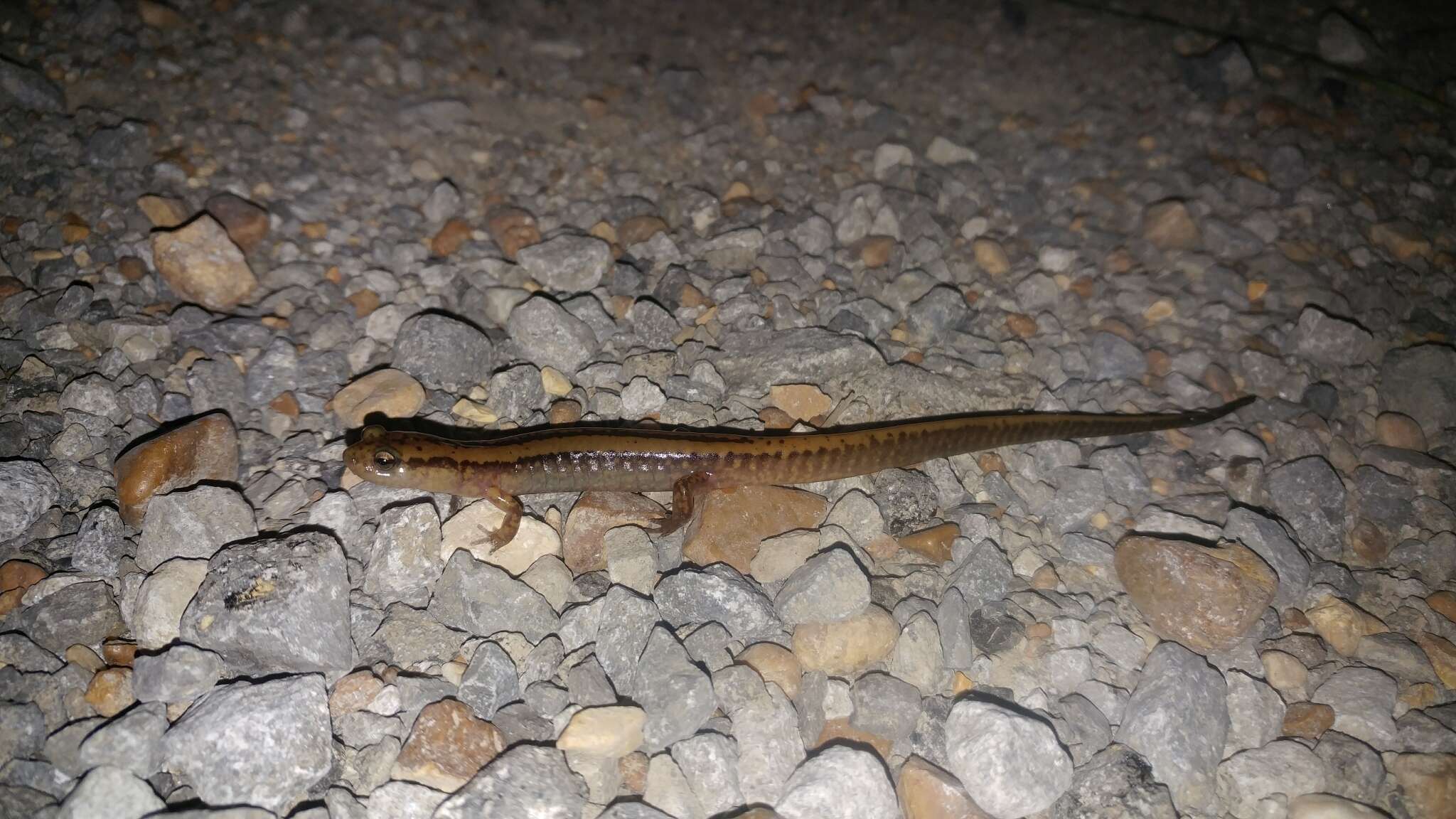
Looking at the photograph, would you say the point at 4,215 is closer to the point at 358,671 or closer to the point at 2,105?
the point at 2,105

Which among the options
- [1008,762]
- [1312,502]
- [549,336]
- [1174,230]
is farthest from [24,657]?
[1174,230]

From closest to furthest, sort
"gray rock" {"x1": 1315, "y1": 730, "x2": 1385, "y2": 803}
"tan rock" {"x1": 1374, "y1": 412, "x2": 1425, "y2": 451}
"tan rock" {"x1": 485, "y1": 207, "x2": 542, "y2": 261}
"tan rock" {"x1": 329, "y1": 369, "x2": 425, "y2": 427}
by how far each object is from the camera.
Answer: "gray rock" {"x1": 1315, "y1": 730, "x2": 1385, "y2": 803} → "tan rock" {"x1": 329, "y1": 369, "x2": 425, "y2": 427} → "tan rock" {"x1": 1374, "y1": 412, "x2": 1425, "y2": 451} → "tan rock" {"x1": 485, "y1": 207, "x2": 542, "y2": 261}

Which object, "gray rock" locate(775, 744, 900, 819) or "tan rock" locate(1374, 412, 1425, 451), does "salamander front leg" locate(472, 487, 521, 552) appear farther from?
"tan rock" locate(1374, 412, 1425, 451)

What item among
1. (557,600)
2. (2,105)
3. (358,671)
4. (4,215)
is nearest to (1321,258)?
(557,600)

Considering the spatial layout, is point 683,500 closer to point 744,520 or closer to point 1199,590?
point 744,520

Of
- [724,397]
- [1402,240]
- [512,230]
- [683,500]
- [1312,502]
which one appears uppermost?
[1402,240]

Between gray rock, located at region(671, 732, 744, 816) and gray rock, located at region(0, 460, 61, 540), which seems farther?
gray rock, located at region(0, 460, 61, 540)

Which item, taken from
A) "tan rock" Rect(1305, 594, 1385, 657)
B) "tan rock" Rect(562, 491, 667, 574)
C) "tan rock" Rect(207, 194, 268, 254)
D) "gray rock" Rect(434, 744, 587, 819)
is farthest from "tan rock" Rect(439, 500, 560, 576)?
"tan rock" Rect(1305, 594, 1385, 657)
